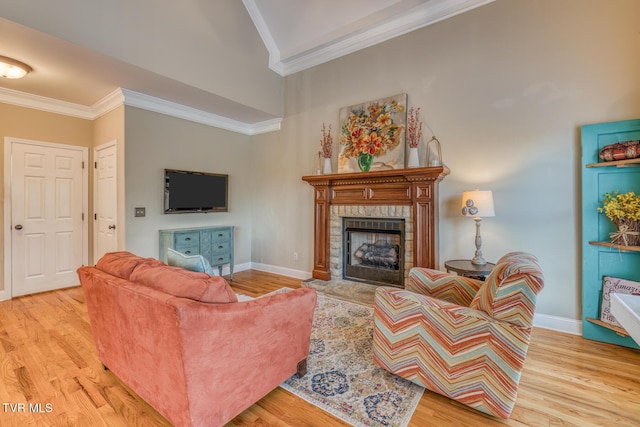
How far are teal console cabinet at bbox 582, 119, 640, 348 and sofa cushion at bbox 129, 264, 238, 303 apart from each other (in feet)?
10.2

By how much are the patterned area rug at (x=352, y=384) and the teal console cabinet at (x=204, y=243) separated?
7.61 feet

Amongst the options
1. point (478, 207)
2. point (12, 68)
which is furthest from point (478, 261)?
point (12, 68)

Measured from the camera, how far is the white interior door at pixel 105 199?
12.9 ft

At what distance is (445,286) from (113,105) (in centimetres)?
459

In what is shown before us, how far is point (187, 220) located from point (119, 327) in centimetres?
297

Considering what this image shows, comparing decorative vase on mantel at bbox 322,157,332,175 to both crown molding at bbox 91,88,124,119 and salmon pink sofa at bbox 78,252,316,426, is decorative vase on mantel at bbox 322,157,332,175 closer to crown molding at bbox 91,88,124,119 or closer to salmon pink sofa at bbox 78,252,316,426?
salmon pink sofa at bbox 78,252,316,426

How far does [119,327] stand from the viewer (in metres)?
1.73

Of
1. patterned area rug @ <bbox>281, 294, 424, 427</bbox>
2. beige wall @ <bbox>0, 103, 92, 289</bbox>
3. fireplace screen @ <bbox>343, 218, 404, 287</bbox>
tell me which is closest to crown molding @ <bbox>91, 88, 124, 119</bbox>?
beige wall @ <bbox>0, 103, 92, 289</bbox>

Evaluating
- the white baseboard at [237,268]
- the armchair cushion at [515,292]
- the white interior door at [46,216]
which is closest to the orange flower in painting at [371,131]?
the armchair cushion at [515,292]

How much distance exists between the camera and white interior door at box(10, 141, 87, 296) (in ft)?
12.5

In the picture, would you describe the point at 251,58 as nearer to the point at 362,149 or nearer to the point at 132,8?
the point at 132,8

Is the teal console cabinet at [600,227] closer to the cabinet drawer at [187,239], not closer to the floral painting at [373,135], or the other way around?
the floral painting at [373,135]

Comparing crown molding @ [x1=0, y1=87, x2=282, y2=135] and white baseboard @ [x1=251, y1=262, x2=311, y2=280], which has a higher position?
crown molding @ [x1=0, y1=87, x2=282, y2=135]

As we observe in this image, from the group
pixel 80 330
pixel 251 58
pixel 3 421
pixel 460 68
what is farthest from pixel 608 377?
pixel 251 58
